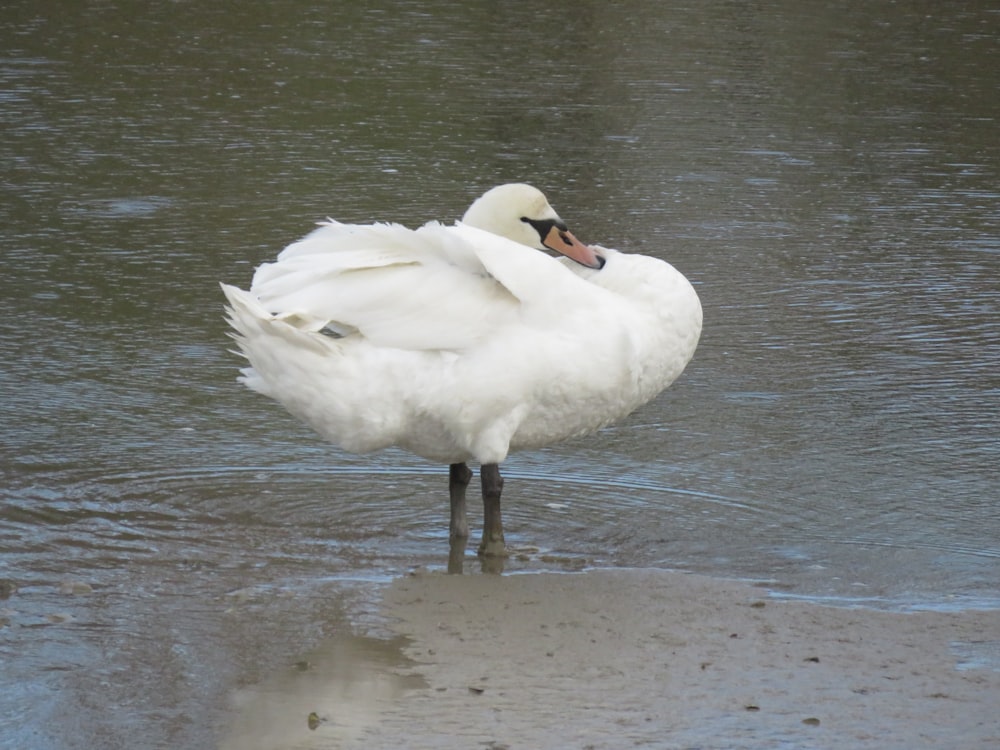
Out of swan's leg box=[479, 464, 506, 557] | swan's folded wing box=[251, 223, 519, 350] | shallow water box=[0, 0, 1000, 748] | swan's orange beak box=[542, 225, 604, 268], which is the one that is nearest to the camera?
shallow water box=[0, 0, 1000, 748]

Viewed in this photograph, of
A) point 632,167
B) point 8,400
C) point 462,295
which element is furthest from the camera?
point 632,167

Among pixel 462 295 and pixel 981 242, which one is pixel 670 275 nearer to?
pixel 462 295

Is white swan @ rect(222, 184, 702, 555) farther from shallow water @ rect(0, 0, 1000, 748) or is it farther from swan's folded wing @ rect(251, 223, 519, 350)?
shallow water @ rect(0, 0, 1000, 748)

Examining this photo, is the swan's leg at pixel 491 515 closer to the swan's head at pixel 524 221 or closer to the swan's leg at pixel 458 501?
the swan's leg at pixel 458 501

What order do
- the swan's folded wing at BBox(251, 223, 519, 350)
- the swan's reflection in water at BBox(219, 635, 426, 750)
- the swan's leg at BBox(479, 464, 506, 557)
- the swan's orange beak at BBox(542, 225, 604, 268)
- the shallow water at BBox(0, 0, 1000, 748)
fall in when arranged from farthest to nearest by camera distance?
the swan's orange beak at BBox(542, 225, 604, 268)
the swan's leg at BBox(479, 464, 506, 557)
the swan's folded wing at BBox(251, 223, 519, 350)
the shallow water at BBox(0, 0, 1000, 748)
the swan's reflection in water at BBox(219, 635, 426, 750)

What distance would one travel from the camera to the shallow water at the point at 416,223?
15.5 ft

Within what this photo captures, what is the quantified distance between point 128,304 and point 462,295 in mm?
3053

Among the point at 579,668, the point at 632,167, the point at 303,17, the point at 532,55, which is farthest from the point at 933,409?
the point at 303,17

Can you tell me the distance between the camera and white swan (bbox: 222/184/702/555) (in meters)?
4.78

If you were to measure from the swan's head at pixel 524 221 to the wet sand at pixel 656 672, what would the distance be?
109 centimetres

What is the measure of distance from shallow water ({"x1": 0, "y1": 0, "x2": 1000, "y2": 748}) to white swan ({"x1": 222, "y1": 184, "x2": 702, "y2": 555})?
1.47 ft

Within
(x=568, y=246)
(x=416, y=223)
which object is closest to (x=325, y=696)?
(x=568, y=246)

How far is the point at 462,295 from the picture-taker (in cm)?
492

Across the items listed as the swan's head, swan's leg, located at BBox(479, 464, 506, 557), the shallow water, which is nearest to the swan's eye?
the swan's head
